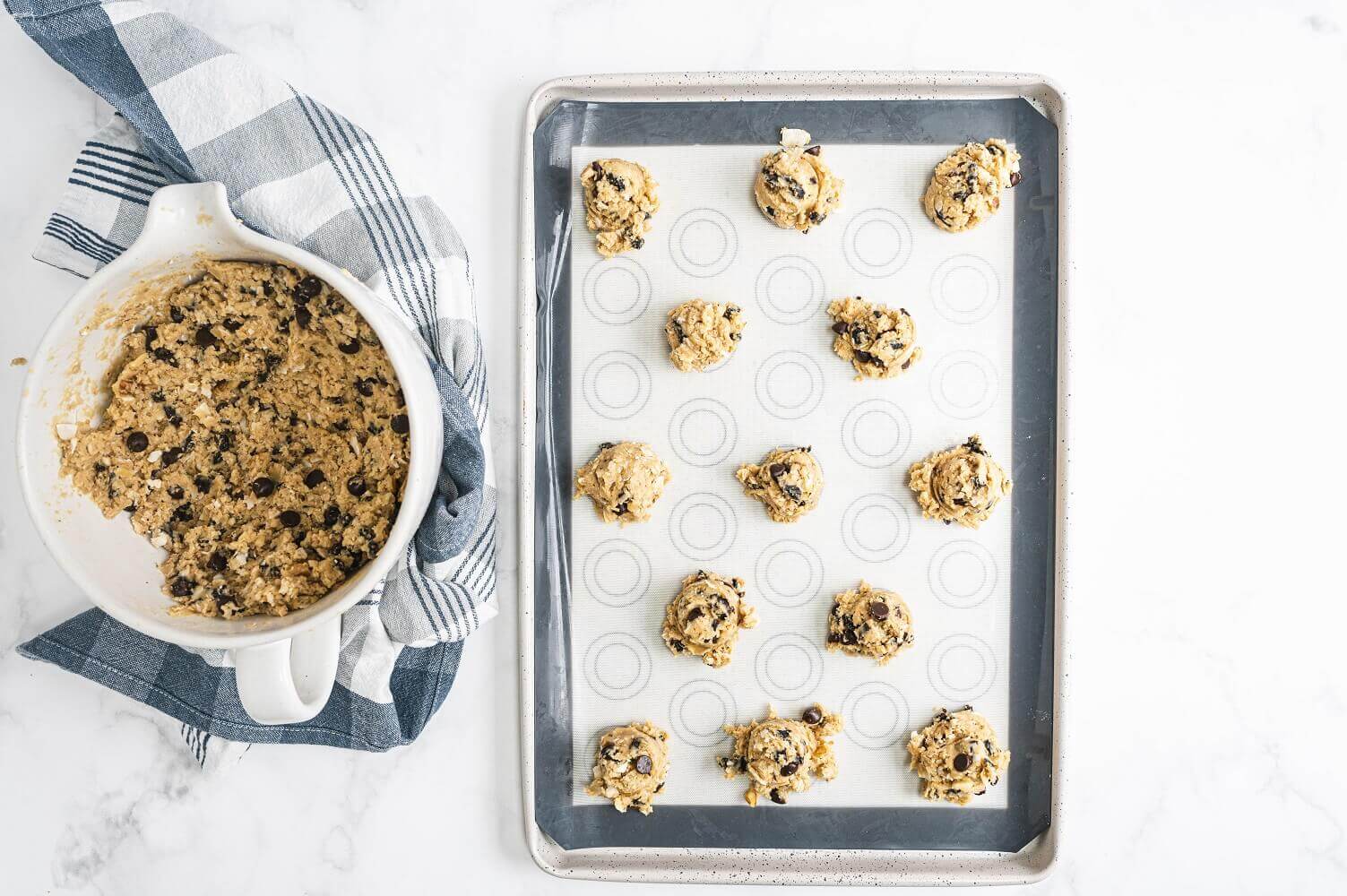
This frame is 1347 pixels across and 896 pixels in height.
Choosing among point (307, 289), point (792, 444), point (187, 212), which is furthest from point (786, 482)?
point (187, 212)

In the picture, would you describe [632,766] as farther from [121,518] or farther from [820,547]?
[121,518]

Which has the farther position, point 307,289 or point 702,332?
point 702,332

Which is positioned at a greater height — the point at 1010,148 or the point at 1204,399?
the point at 1010,148

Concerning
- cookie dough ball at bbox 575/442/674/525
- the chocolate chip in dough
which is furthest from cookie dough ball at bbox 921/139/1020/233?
the chocolate chip in dough

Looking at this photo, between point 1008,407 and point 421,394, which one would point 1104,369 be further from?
point 421,394

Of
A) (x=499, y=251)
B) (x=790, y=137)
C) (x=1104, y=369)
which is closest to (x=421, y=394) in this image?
(x=499, y=251)

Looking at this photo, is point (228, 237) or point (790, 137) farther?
point (790, 137)
